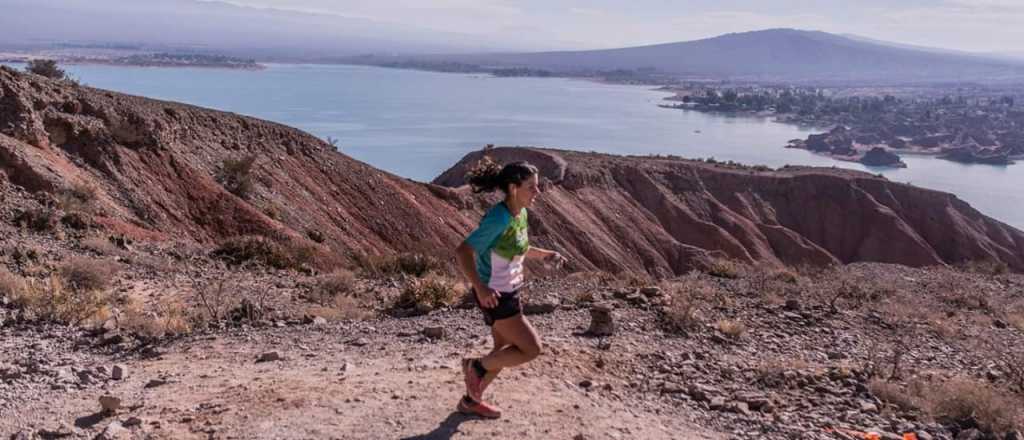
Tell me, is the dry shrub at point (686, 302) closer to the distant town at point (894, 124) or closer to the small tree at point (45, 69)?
the small tree at point (45, 69)

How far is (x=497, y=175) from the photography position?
5.11 meters

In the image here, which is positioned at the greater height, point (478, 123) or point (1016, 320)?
point (1016, 320)

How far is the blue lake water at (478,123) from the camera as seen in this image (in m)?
71.2

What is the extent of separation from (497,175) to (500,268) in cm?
56

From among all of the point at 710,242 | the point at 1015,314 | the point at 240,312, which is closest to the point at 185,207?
the point at 240,312

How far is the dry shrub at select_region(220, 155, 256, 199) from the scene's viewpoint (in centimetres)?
2156

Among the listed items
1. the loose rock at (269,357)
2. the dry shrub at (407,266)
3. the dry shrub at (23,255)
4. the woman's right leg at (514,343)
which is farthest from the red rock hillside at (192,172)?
the woman's right leg at (514,343)

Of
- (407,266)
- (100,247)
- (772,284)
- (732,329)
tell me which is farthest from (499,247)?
(100,247)

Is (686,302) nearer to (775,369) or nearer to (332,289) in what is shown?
(775,369)

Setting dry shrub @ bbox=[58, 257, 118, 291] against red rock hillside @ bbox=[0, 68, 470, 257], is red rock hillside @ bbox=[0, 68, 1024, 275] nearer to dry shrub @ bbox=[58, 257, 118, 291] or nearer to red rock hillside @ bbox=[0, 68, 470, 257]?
red rock hillside @ bbox=[0, 68, 470, 257]

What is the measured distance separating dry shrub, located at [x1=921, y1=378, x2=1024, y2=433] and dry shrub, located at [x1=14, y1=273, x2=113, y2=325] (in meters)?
6.97

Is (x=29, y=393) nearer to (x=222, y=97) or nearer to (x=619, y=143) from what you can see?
(x=619, y=143)

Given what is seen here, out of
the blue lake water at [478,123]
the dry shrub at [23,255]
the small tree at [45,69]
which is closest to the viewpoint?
the dry shrub at [23,255]

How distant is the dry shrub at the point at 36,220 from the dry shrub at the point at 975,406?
38.3 feet
